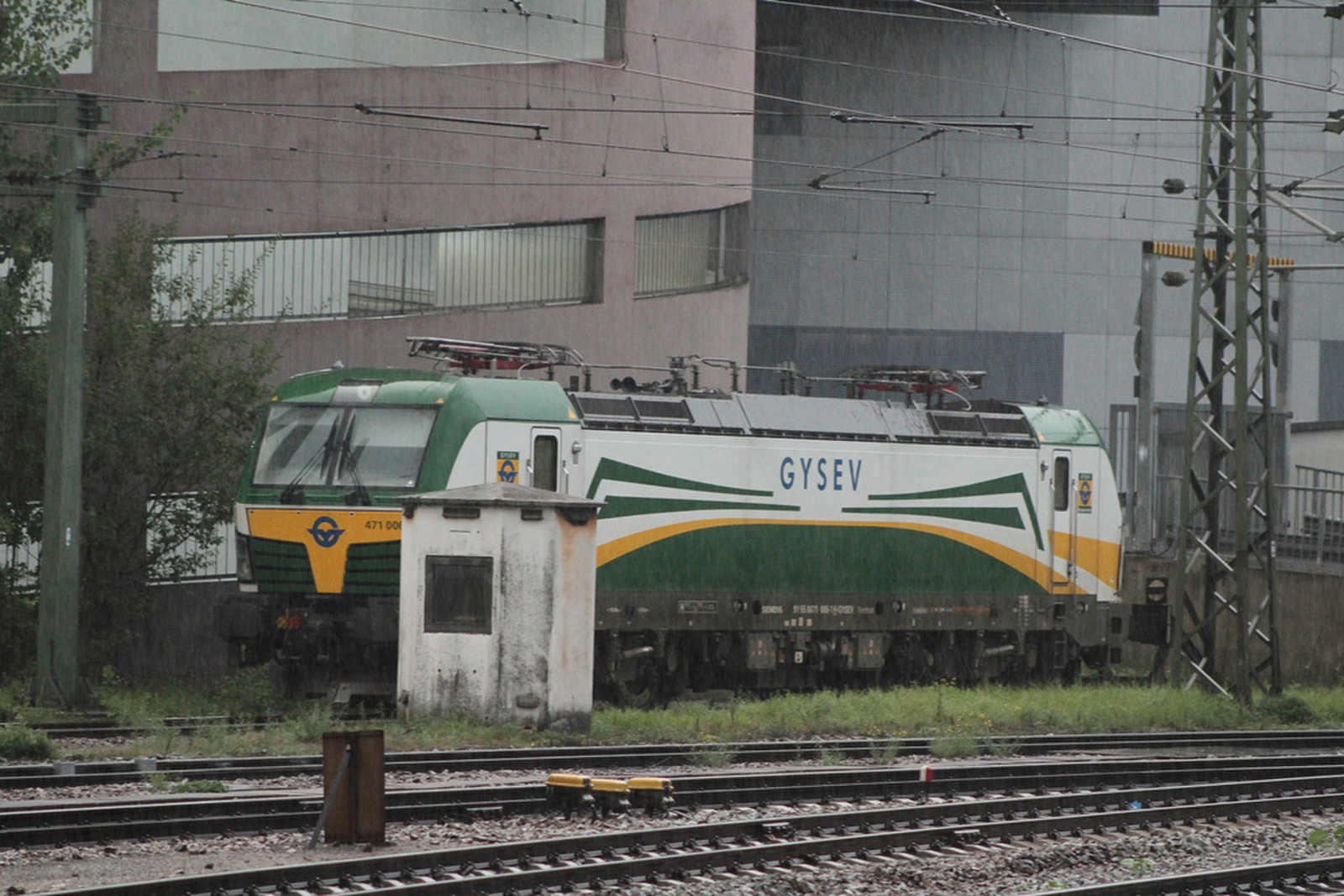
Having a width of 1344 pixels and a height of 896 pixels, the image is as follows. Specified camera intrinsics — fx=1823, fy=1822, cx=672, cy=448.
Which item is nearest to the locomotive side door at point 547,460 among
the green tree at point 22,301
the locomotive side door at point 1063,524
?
the green tree at point 22,301

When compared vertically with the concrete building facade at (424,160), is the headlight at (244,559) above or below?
below

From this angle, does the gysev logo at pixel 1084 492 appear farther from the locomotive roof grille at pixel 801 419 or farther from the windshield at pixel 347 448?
the windshield at pixel 347 448

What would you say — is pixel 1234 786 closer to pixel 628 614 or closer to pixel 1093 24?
pixel 628 614

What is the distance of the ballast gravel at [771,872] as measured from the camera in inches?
391

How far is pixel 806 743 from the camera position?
17.0 m

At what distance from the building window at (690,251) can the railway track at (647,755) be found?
46.8 ft

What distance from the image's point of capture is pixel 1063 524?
2461 cm

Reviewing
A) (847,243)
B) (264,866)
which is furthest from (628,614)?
(847,243)

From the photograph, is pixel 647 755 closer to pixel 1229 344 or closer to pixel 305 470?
pixel 305 470

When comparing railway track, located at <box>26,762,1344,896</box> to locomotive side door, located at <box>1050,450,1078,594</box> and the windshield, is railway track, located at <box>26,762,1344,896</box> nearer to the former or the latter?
the windshield

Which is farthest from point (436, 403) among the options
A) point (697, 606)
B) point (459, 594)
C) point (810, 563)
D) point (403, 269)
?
point (403, 269)

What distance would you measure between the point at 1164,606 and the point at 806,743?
9.92m

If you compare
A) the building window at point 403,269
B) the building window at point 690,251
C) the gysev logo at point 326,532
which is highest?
the building window at point 690,251

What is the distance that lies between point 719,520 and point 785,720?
10.1 feet
